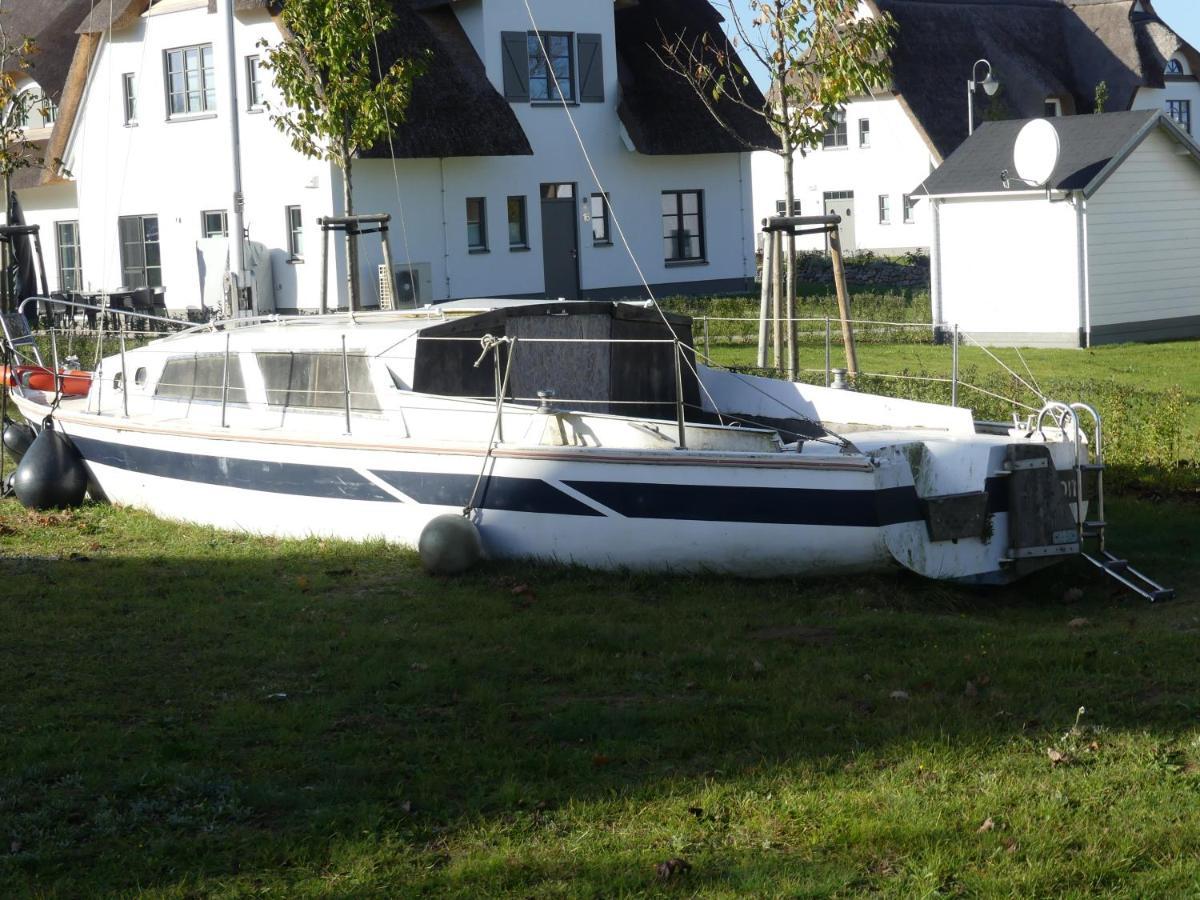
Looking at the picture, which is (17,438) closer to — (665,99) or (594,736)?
(594,736)

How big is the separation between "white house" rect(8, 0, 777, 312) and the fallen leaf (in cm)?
2569

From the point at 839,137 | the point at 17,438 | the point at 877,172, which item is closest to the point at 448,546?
the point at 17,438

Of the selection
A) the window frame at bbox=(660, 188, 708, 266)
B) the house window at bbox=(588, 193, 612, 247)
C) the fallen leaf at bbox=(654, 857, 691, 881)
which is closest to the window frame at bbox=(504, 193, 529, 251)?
the house window at bbox=(588, 193, 612, 247)

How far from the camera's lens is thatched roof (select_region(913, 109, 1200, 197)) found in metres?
25.2

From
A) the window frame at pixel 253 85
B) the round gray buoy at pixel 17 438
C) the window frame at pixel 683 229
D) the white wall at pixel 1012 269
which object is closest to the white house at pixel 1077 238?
the white wall at pixel 1012 269

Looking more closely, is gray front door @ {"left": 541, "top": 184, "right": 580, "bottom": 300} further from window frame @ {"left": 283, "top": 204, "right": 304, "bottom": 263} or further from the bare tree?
the bare tree

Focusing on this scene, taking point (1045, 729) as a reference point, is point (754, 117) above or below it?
above

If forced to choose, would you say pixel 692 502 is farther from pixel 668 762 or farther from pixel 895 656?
pixel 668 762

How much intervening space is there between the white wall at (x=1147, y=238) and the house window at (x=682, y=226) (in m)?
14.3

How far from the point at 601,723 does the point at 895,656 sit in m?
1.87

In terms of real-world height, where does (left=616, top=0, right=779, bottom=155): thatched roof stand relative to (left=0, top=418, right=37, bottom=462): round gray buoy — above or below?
above

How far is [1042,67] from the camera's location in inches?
2126

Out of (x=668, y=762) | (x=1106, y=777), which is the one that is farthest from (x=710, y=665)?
(x=1106, y=777)

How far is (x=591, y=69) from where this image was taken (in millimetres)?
36156
